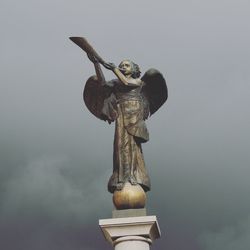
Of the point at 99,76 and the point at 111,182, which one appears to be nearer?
the point at 111,182

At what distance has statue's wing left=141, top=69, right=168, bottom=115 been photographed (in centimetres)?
1678

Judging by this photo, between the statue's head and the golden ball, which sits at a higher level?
→ the statue's head

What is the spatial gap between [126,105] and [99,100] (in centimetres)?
85

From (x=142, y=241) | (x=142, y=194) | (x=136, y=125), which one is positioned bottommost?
(x=142, y=241)

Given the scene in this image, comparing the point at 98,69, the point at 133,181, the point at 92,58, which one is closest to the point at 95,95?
the point at 98,69

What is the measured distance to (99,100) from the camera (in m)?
17.0

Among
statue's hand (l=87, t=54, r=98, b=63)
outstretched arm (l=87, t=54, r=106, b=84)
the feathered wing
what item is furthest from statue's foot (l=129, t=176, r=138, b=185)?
statue's hand (l=87, t=54, r=98, b=63)

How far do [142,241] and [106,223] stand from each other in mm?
807

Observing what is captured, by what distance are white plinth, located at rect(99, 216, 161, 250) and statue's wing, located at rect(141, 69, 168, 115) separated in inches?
118

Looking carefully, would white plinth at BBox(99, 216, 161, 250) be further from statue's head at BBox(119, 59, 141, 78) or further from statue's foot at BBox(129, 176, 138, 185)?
statue's head at BBox(119, 59, 141, 78)

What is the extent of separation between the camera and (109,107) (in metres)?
16.6

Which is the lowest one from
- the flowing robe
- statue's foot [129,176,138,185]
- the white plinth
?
the white plinth

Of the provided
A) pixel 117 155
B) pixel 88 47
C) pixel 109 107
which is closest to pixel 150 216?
pixel 117 155

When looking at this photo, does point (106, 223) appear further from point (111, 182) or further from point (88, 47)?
point (88, 47)
